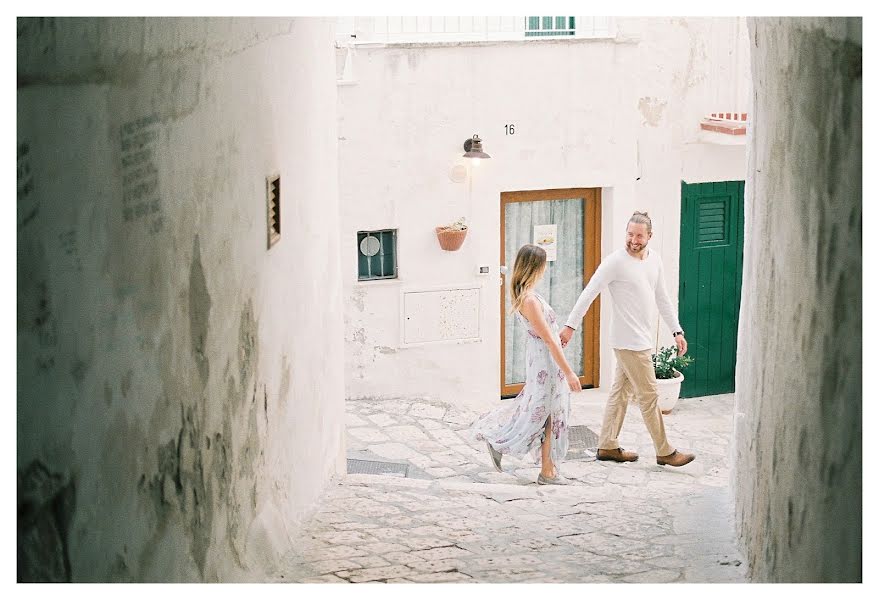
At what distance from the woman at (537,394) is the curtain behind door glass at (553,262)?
3630mm

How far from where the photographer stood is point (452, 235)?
415 inches

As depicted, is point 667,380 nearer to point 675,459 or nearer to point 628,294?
point 675,459

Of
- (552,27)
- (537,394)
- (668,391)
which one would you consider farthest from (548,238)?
(537,394)

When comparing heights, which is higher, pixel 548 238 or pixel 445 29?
pixel 445 29

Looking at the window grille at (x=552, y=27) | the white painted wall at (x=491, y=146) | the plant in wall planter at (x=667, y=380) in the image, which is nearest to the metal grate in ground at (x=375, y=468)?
the white painted wall at (x=491, y=146)

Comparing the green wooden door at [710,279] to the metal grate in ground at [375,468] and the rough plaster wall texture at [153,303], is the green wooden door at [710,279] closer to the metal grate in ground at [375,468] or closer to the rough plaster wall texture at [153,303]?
the metal grate in ground at [375,468]

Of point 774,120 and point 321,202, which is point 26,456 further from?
point 321,202

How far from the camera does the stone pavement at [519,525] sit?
5.16 m

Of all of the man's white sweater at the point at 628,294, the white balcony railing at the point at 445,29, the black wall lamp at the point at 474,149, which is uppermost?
the white balcony railing at the point at 445,29

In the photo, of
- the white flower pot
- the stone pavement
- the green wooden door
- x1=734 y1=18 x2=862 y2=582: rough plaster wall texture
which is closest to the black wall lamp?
the green wooden door

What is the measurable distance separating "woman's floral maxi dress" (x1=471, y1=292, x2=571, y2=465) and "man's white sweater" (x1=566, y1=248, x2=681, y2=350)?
35 centimetres

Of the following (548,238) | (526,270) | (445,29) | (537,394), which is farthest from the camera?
(548,238)

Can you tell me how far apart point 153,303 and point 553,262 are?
783 centimetres

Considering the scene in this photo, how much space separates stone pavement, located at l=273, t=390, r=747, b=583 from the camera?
5156mm
